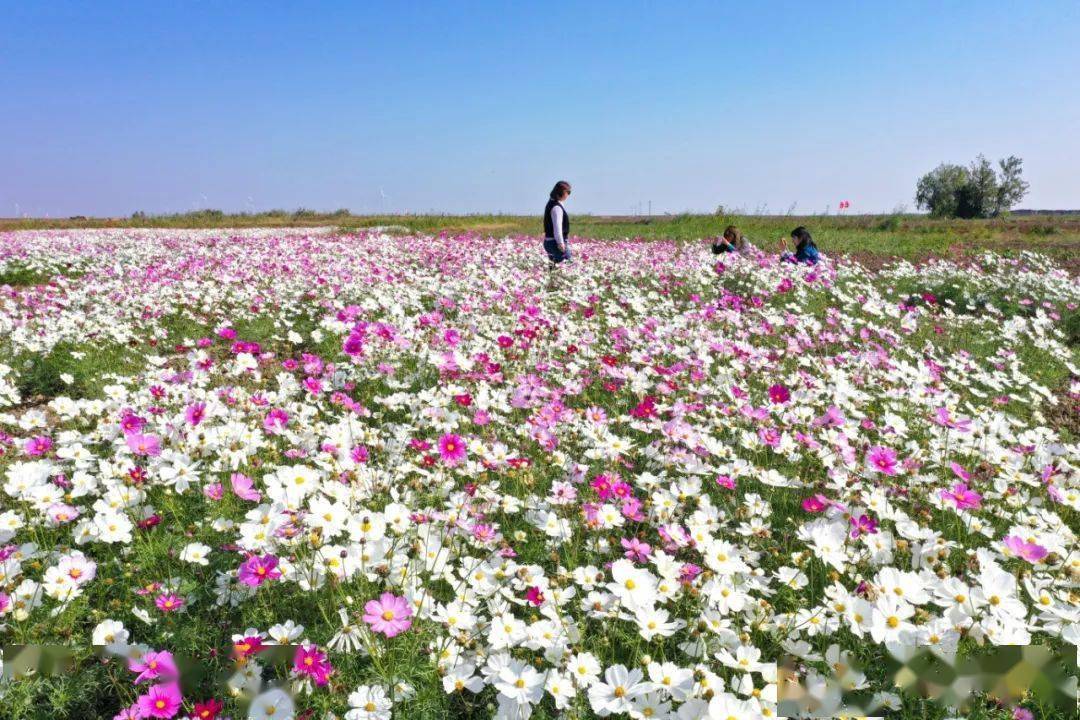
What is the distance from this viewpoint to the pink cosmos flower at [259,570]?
1.74 meters

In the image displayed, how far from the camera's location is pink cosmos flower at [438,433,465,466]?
2.55 metres

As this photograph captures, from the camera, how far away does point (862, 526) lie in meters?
2.19

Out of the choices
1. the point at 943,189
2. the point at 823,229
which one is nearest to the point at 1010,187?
the point at 943,189

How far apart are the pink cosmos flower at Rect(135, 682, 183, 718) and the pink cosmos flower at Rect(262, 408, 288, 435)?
4.15 ft

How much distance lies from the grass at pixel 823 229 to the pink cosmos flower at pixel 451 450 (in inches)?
575

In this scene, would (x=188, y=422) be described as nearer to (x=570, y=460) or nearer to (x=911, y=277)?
(x=570, y=460)

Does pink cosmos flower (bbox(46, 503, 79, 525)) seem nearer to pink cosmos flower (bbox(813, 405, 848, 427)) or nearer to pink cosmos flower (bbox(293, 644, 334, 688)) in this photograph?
pink cosmos flower (bbox(293, 644, 334, 688))

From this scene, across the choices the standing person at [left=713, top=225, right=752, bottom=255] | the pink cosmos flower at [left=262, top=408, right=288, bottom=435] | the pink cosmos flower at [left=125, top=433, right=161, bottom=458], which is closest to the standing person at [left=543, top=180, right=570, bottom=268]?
the standing person at [left=713, top=225, right=752, bottom=255]

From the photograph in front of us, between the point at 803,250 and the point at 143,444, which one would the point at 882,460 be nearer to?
the point at 143,444

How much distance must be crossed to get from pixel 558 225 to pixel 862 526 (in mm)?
8049

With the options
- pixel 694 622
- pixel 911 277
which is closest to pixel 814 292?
pixel 911 277

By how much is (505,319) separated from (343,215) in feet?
125

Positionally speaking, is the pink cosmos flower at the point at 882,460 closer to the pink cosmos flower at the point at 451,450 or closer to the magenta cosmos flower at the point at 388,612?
the pink cosmos flower at the point at 451,450

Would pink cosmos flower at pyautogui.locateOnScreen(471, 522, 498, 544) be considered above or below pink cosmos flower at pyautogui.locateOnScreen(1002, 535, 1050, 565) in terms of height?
below
